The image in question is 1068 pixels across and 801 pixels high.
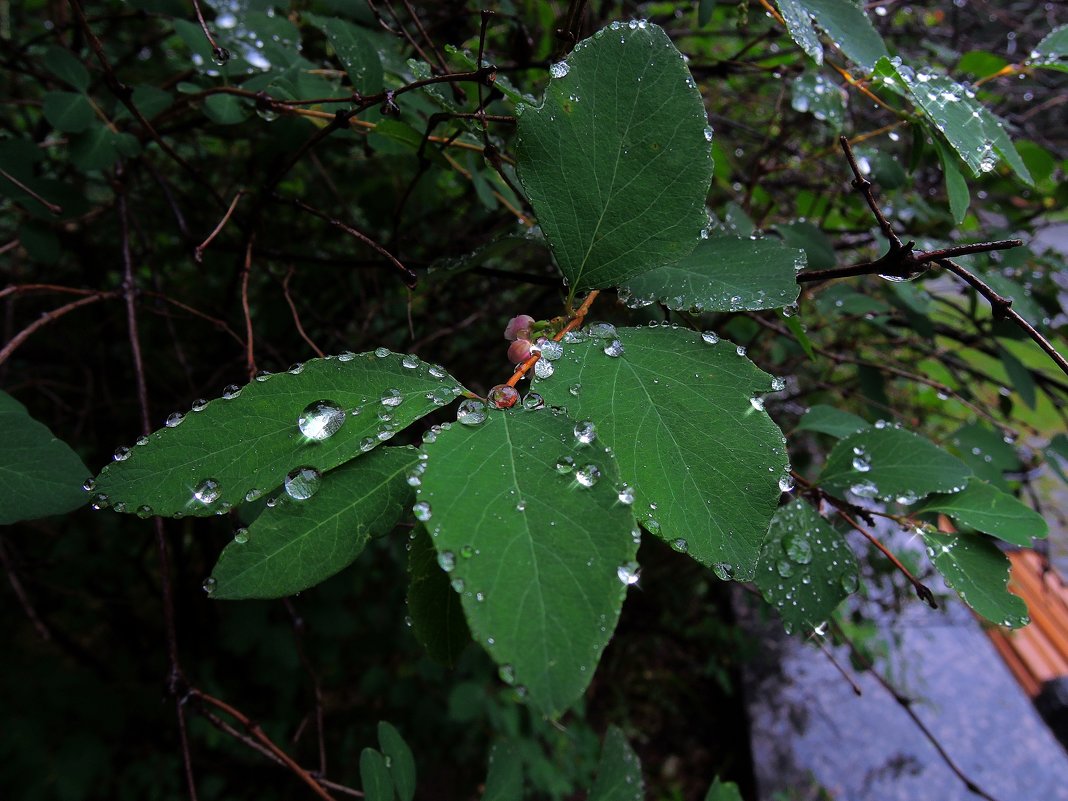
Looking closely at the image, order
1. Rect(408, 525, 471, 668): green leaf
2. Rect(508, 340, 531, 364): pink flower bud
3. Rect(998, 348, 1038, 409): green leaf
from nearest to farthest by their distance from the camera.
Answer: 1. Rect(408, 525, 471, 668): green leaf
2. Rect(508, 340, 531, 364): pink flower bud
3. Rect(998, 348, 1038, 409): green leaf

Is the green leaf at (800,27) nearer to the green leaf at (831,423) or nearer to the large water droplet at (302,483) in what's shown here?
the green leaf at (831,423)

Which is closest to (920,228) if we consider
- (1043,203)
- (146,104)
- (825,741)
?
(1043,203)

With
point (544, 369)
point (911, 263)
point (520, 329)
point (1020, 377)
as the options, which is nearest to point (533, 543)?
point (544, 369)

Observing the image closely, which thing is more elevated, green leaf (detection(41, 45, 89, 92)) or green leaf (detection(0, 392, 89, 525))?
green leaf (detection(41, 45, 89, 92))

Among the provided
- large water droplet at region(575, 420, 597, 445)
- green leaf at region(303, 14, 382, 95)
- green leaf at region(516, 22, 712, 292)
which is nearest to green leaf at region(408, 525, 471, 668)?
large water droplet at region(575, 420, 597, 445)

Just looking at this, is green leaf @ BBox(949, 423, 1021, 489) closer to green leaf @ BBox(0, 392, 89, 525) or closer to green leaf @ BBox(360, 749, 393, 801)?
green leaf @ BBox(360, 749, 393, 801)

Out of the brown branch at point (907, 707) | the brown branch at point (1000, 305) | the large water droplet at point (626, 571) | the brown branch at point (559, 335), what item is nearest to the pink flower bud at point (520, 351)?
the brown branch at point (559, 335)
